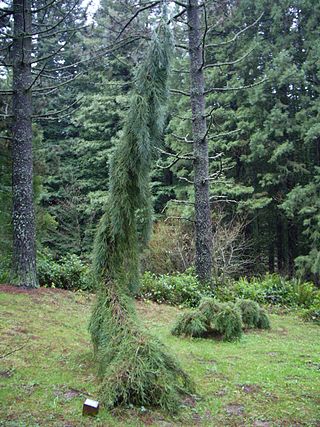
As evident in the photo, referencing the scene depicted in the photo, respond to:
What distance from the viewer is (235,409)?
10.8ft

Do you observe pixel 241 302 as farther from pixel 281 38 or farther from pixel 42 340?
pixel 281 38

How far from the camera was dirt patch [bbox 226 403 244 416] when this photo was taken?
322 centimetres

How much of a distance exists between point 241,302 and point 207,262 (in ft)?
7.81

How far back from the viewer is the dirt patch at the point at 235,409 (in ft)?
10.6

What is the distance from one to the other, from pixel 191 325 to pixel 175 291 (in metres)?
2.99

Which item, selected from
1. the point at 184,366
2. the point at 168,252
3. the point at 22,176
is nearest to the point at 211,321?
the point at 184,366

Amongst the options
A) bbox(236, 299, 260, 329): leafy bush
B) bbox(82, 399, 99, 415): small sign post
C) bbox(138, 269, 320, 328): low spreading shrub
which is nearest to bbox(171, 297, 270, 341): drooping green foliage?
bbox(236, 299, 260, 329): leafy bush

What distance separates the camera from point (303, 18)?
1691 centimetres

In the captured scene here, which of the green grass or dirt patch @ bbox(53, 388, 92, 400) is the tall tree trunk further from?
dirt patch @ bbox(53, 388, 92, 400)

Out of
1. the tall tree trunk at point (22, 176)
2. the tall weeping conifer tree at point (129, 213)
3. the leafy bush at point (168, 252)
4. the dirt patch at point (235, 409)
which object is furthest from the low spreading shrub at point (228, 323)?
the leafy bush at point (168, 252)

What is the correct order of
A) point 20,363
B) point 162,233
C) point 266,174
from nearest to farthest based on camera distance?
point 20,363
point 162,233
point 266,174

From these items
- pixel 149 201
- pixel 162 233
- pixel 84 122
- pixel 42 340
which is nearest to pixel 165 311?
pixel 42 340

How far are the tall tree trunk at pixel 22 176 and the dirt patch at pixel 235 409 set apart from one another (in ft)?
16.9

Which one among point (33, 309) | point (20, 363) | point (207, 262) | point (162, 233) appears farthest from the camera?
point (162, 233)
